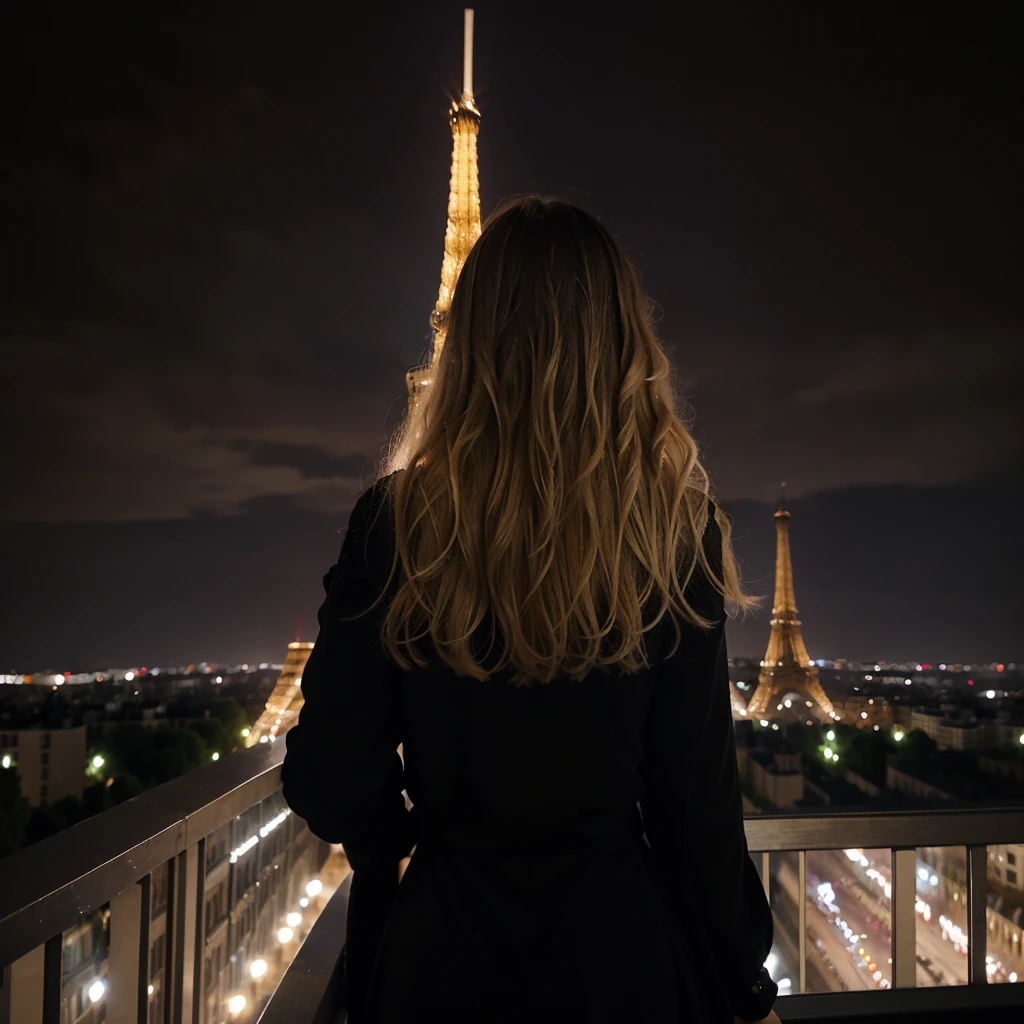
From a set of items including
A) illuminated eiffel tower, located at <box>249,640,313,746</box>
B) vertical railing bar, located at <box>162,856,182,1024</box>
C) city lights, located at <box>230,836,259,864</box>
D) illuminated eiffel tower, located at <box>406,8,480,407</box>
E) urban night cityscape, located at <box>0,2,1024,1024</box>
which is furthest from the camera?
urban night cityscape, located at <box>0,2,1024,1024</box>

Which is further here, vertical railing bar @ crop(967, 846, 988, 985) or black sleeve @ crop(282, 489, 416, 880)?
vertical railing bar @ crop(967, 846, 988, 985)

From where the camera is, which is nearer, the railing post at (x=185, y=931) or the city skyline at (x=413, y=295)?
the railing post at (x=185, y=931)

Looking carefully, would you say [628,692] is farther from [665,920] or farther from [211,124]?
[211,124]

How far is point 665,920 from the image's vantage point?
707 mm

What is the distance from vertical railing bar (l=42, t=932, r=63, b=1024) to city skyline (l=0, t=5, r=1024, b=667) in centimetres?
1069

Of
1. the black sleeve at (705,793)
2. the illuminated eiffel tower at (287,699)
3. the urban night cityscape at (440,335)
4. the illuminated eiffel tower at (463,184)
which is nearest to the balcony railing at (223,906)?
the urban night cityscape at (440,335)

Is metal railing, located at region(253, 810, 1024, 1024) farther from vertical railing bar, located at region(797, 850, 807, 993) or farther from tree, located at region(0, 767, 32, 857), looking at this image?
tree, located at region(0, 767, 32, 857)

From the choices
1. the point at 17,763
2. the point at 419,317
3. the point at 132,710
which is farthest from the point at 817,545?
the point at 17,763

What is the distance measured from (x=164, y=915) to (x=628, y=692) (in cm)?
83

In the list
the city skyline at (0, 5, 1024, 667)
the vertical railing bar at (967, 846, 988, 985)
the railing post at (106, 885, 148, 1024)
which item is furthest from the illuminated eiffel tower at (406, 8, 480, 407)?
the railing post at (106, 885, 148, 1024)

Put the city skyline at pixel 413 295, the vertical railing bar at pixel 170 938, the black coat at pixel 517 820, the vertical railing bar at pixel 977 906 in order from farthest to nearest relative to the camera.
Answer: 1. the city skyline at pixel 413 295
2. the vertical railing bar at pixel 977 906
3. the vertical railing bar at pixel 170 938
4. the black coat at pixel 517 820

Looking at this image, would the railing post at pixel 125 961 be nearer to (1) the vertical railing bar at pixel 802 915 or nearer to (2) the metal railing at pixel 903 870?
(2) the metal railing at pixel 903 870

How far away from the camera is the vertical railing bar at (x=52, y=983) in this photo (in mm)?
752

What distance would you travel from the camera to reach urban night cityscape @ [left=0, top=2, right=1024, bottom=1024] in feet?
41.4
